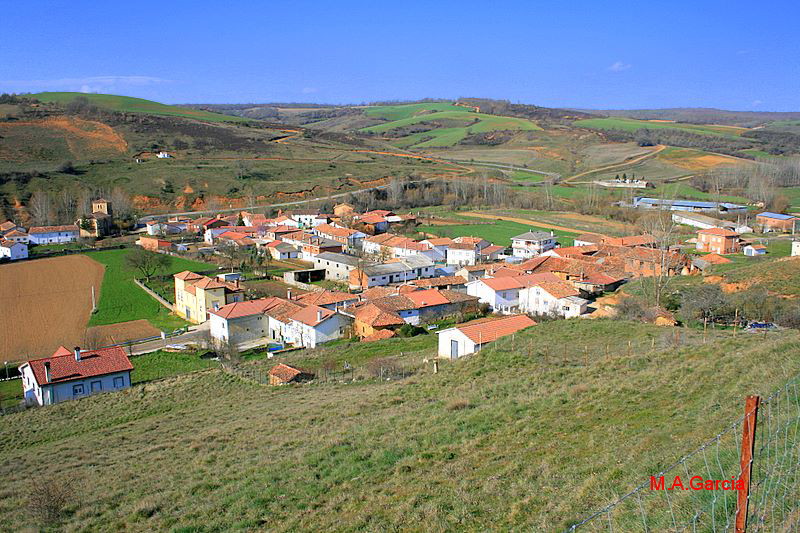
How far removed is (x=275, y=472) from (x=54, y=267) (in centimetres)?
4494

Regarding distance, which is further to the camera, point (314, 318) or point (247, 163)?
point (247, 163)

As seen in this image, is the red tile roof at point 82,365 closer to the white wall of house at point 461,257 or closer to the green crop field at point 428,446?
the green crop field at point 428,446

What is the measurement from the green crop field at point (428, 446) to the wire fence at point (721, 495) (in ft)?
0.64

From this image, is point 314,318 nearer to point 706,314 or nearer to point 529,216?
point 706,314

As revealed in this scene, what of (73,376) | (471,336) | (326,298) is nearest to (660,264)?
(326,298)

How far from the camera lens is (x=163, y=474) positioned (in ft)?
38.8

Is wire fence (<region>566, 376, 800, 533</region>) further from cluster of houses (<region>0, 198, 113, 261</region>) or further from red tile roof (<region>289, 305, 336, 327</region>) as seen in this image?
cluster of houses (<region>0, 198, 113, 261</region>)

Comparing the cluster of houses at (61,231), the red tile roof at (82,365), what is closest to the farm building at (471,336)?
the red tile roof at (82,365)

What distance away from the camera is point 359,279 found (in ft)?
137

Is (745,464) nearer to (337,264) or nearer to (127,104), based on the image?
(337,264)

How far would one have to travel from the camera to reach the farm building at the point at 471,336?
2089 cm

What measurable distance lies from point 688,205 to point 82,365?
6812cm

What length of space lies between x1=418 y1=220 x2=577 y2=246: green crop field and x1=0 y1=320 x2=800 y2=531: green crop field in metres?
38.7

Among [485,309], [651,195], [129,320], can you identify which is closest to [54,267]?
[129,320]
